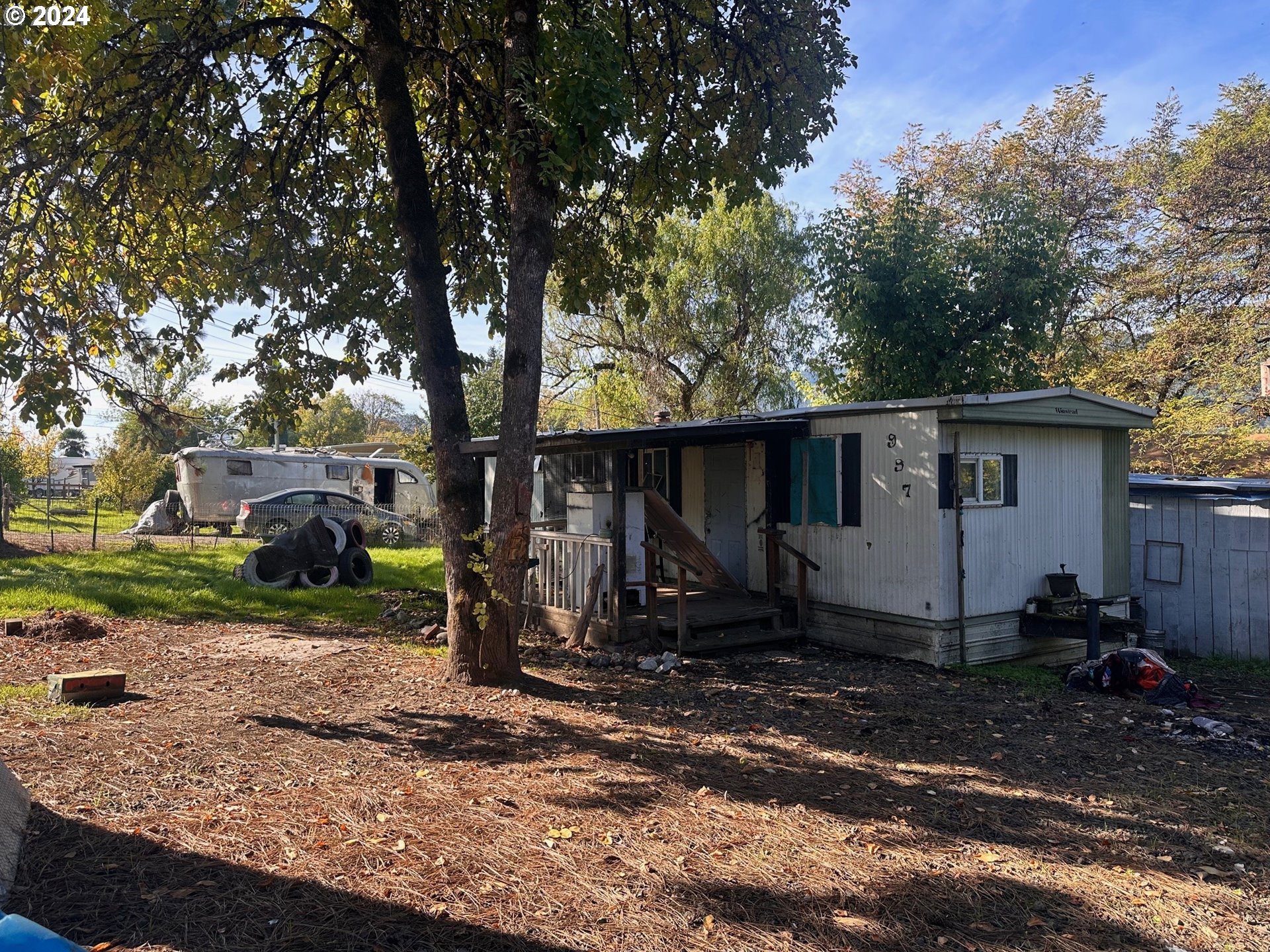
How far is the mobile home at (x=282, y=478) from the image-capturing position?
2142cm

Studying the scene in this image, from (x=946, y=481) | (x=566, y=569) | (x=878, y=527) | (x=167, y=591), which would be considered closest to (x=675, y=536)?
(x=566, y=569)

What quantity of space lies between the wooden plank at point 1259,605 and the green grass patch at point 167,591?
1090 cm

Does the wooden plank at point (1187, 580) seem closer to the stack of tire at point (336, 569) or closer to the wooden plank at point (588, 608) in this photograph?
the wooden plank at point (588, 608)

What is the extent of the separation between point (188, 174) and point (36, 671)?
5.12 metres

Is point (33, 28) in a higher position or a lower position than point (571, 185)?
higher


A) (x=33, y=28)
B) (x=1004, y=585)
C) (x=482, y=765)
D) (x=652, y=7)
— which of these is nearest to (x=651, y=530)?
(x=1004, y=585)

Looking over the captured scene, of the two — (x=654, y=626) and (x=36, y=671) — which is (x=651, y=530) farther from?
(x=36, y=671)

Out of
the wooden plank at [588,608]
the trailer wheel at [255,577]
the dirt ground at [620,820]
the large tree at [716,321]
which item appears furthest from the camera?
the large tree at [716,321]

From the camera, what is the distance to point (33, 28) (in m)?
6.61

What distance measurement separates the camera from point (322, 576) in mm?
13055

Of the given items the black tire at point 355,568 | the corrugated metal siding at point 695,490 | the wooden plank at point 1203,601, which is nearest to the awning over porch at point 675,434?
the corrugated metal siding at point 695,490

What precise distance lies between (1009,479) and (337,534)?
394 inches

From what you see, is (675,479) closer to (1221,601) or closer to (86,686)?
(1221,601)

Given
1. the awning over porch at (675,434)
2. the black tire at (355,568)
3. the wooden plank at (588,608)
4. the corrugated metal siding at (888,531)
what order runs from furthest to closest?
the black tire at (355,568), the wooden plank at (588,608), the awning over porch at (675,434), the corrugated metal siding at (888,531)
